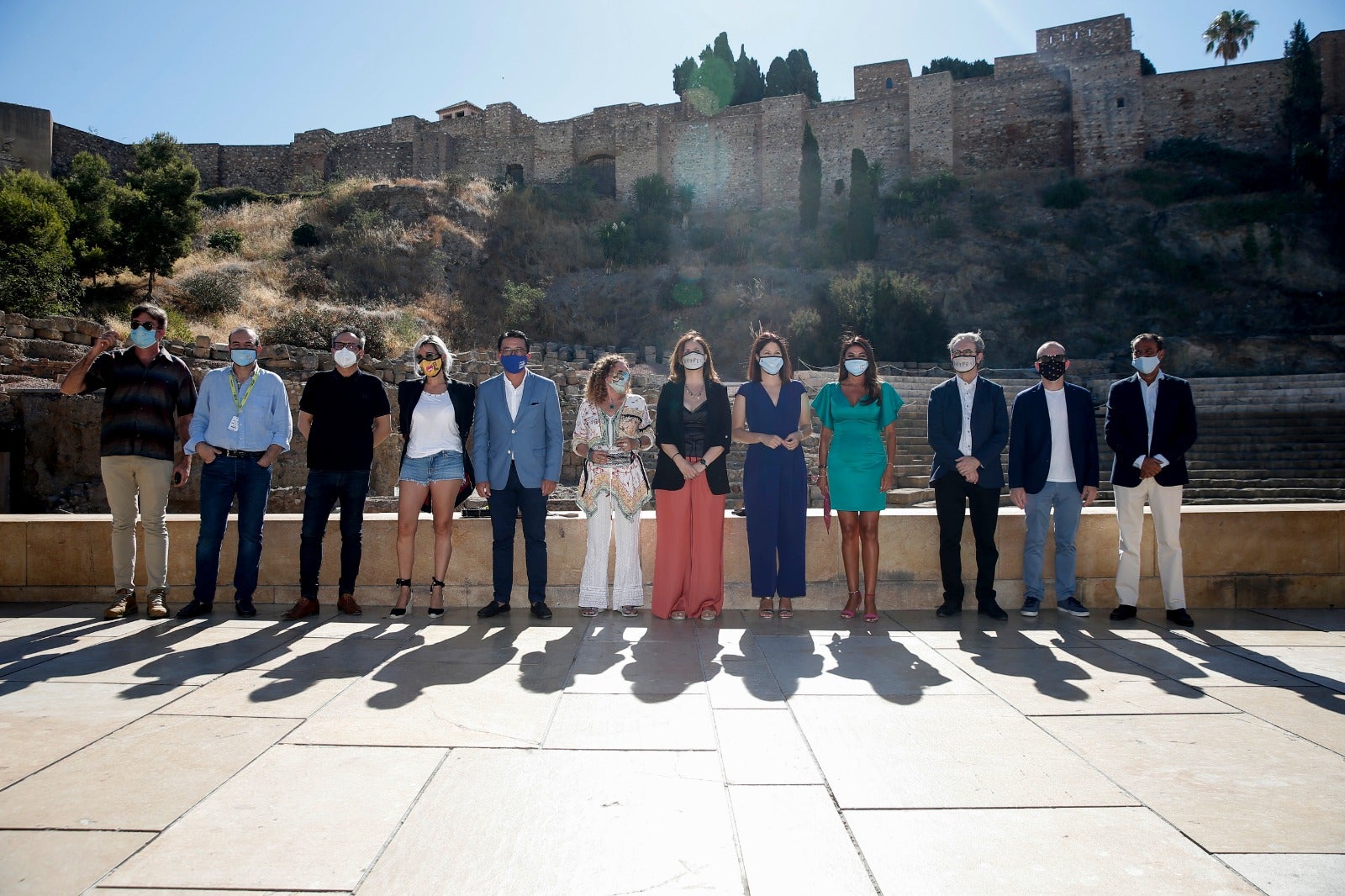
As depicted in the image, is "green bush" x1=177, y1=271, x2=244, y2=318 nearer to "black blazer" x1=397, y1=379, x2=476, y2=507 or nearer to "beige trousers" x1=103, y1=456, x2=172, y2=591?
"beige trousers" x1=103, y1=456, x2=172, y2=591

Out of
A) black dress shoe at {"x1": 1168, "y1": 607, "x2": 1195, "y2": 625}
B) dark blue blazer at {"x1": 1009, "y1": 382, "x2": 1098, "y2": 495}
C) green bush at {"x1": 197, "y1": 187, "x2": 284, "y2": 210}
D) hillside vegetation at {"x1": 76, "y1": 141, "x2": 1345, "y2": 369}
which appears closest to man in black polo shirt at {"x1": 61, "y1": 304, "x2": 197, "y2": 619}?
dark blue blazer at {"x1": 1009, "y1": 382, "x2": 1098, "y2": 495}

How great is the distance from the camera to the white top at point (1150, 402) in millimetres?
5039

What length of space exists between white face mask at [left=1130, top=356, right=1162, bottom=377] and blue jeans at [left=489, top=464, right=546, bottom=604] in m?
3.91

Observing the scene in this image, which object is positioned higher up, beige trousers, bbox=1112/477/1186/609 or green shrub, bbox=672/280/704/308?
green shrub, bbox=672/280/704/308

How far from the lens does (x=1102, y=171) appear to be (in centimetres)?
3853

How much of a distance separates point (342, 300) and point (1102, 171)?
3451cm

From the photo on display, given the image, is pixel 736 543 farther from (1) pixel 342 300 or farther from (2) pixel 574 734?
(1) pixel 342 300

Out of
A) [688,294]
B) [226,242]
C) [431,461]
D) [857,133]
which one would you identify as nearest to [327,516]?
[431,461]

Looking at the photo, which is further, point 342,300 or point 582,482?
point 342,300

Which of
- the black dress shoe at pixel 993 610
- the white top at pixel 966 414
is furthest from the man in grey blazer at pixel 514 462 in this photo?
the black dress shoe at pixel 993 610

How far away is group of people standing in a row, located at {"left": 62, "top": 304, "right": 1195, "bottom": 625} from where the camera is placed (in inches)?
196

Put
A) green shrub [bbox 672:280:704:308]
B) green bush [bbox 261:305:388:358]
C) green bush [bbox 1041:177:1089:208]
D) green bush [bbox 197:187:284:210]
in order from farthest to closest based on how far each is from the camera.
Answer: green bush [bbox 197:187:284:210] → green bush [bbox 1041:177:1089:208] → green shrub [bbox 672:280:704:308] → green bush [bbox 261:305:388:358]

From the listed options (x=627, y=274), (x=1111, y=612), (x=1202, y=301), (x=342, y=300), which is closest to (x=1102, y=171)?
(x=1202, y=301)

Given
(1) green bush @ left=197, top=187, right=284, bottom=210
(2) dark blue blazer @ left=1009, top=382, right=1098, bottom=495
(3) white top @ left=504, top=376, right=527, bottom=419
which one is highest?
(1) green bush @ left=197, top=187, right=284, bottom=210
